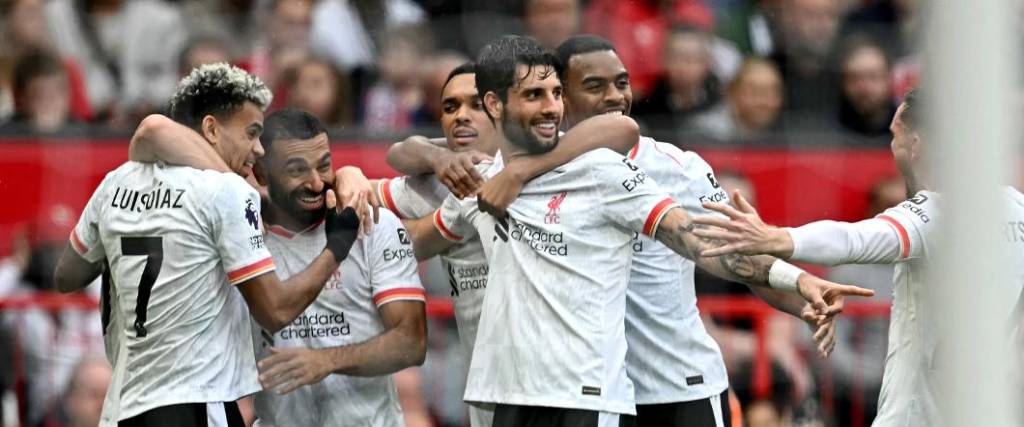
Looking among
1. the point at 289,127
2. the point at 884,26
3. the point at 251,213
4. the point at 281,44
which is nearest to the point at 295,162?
the point at 289,127

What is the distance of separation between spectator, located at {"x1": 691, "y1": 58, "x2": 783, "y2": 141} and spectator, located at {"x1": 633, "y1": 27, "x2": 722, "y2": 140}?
0.07 meters

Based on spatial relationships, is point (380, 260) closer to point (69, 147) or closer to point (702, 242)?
point (702, 242)

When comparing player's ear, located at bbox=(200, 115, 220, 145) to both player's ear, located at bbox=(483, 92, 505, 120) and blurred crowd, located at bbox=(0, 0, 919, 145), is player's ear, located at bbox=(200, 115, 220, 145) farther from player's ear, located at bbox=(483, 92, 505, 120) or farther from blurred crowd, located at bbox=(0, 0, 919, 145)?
blurred crowd, located at bbox=(0, 0, 919, 145)

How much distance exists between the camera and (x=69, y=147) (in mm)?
8141

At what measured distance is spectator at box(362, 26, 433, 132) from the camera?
832cm

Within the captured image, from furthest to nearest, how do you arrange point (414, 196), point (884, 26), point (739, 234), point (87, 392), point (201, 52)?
point (884, 26), point (201, 52), point (87, 392), point (414, 196), point (739, 234)

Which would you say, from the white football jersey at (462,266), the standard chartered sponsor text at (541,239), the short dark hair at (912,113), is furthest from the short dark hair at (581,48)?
the short dark hair at (912,113)

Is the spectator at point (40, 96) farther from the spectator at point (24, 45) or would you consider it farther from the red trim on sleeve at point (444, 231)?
the red trim on sleeve at point (444, 231)

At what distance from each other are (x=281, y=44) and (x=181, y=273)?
10.5ft

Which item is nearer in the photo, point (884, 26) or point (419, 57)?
point (419, 57)

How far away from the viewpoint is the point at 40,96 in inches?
330

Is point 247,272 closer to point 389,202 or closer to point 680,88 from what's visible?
point 389,202

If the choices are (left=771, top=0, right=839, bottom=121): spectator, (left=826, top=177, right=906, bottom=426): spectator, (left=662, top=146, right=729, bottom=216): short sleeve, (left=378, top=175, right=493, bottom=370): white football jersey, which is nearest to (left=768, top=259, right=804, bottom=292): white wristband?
(left=662, top=146, right=729, bottom=216): short sleeve

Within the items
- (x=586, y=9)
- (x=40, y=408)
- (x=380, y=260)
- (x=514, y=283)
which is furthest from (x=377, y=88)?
(x=514, y=283)
